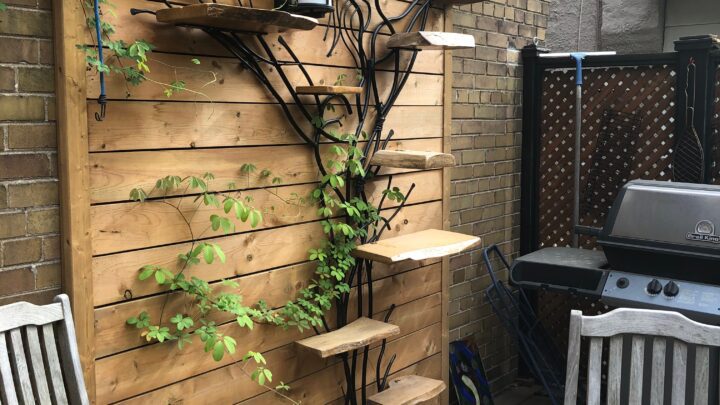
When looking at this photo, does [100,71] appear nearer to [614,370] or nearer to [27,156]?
[27,156]

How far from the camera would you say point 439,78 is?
3262 millimetres

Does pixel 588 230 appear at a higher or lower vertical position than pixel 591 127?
lower

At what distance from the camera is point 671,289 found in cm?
284

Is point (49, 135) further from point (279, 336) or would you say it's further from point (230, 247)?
point (279, 336)

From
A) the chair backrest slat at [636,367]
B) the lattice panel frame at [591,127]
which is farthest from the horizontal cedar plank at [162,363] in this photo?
the lattice panel frame at [591,127]

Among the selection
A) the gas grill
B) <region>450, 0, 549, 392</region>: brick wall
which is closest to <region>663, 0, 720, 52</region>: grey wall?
<region>450, 0, 549, 392</region>: brick wall

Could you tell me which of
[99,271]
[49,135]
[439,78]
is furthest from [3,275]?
[439,78]

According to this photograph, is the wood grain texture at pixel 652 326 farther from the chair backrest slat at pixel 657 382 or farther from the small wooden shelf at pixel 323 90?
the small wooden shelf at pixel 323 90

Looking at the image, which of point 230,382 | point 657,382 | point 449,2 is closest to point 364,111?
point 449,2

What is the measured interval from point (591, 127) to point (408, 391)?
6.14 ft

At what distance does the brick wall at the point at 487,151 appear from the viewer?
11.9ft

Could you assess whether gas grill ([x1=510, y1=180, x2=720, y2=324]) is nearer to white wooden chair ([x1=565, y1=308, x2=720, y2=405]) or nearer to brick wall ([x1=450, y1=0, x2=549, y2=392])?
brick wall ([x1=450, y1=0, x2=549, y2=392])

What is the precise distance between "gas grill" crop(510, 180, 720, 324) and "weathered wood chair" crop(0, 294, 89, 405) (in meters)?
2.07

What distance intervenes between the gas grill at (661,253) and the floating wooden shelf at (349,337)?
3.14 feet
